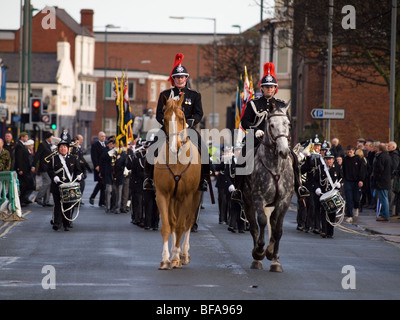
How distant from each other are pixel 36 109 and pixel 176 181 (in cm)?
2527

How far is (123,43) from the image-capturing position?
116250 millimetres

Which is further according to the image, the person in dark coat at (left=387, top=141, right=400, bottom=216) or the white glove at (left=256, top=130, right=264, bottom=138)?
the person in dark coat at (left=387, top=141, right=400, bottom=216)

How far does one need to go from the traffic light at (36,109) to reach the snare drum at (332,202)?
65.3 feet

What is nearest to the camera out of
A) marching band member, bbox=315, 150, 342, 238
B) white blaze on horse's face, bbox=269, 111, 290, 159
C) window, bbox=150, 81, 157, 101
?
white blaze on horse's face, bbox=269, 111, 290, 159

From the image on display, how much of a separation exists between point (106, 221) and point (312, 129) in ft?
60.5

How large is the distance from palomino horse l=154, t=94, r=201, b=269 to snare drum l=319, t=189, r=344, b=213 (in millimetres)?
6517

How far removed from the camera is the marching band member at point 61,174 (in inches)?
833

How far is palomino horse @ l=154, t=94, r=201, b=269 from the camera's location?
537 inches

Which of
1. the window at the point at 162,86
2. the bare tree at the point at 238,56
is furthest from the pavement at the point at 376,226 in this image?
the window at the point at 162,86

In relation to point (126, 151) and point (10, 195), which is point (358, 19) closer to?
point (126, 151)

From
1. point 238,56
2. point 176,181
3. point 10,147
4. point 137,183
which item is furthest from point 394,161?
point 238,56

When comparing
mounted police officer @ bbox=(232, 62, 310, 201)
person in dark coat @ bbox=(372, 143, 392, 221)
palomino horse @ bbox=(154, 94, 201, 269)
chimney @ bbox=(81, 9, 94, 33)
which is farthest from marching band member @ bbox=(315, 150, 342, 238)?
chimney @ bbox=(81, 9, 94, 33)

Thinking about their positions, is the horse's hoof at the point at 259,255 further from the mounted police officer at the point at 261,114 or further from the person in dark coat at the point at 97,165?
the person in dark coat at the point at 97,165

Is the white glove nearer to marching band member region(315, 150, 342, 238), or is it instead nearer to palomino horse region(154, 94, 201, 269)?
palomino horse region(154, 94, 201, 269)
